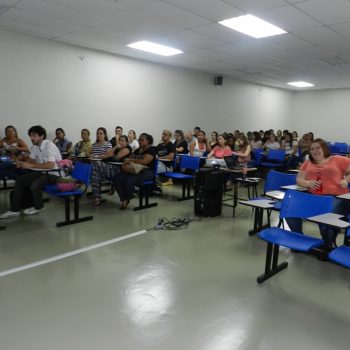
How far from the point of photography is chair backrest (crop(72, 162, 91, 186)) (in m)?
4.37

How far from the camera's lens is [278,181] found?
13.8ft

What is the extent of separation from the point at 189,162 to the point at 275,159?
10.5 ft

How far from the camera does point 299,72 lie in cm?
930

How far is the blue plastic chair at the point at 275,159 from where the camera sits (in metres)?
8.16

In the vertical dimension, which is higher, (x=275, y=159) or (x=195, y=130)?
(x=195, y=130)

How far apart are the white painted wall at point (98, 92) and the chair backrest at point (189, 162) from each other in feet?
8.36

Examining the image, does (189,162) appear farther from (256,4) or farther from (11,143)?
(11,143)

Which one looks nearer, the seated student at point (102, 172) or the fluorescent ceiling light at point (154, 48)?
the seated student at point (102, 172)

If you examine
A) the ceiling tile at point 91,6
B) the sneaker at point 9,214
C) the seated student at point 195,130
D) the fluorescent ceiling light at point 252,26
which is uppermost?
the fluorescent ceiling light at point 252,26

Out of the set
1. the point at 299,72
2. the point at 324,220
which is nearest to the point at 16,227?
the point at 324,220

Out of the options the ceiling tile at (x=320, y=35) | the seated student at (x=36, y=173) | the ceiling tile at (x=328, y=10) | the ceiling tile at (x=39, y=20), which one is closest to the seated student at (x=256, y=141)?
the ceiling tile at (x=320, y=35)

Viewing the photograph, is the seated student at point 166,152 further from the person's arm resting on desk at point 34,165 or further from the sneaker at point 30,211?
the sneaker at point 30,211

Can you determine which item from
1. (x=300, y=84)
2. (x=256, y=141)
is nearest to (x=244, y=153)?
(x=256, y=141)

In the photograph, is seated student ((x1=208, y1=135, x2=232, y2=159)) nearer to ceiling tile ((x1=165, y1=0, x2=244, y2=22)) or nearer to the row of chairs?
ceiling tile ((x1=165, y1=0, x2=244, y2=22))
